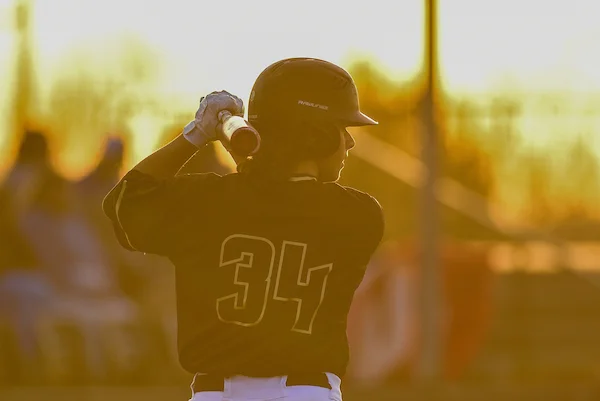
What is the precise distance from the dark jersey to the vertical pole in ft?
24.6

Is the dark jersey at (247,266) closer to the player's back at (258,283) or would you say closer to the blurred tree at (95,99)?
the player's back at (258,283)

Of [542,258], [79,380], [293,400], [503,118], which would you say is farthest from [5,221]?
[293,400]

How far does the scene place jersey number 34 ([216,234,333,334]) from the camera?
4.61 metres

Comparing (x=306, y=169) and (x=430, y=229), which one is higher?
(x=306, y=169)

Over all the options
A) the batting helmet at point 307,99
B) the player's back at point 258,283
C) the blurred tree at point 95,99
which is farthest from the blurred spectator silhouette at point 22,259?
the player's back at point 258,283

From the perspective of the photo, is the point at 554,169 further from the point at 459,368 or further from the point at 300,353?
the point at 300,353

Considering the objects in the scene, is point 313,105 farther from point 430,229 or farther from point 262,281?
point 430,229

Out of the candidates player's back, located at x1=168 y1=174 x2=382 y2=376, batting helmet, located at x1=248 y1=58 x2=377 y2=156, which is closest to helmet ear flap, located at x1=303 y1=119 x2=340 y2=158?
batting helmet, located at x1=248 y1=58 x2=377 y2=156

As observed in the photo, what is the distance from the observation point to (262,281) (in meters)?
4.64

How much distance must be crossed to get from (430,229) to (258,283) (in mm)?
7851

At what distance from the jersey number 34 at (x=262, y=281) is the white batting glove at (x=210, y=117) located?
0.28 m

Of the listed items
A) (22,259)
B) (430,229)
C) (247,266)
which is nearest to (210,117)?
(247,266)

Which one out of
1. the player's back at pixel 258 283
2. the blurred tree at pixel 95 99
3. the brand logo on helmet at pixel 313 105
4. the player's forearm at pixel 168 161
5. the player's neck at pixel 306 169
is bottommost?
the blurred tree at pixel 95 99

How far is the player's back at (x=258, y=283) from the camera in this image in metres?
4.59
